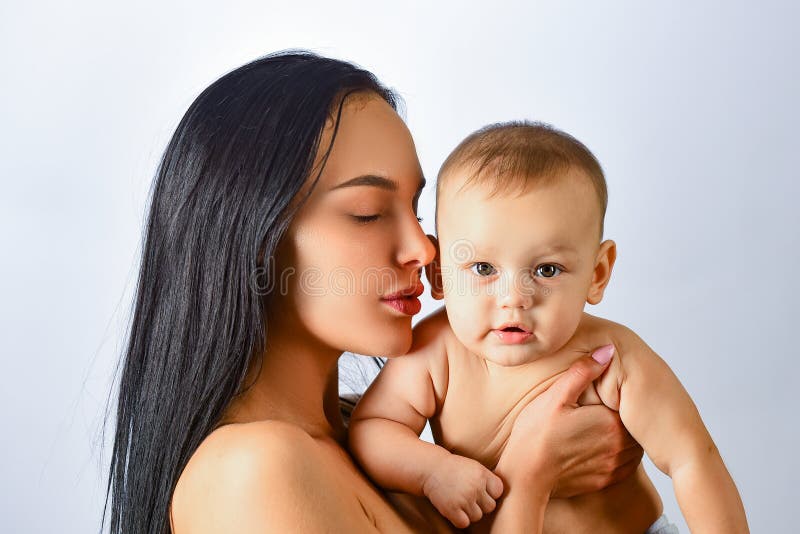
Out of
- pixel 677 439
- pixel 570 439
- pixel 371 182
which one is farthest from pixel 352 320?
pixel 677 439

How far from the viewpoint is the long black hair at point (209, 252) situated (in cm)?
180

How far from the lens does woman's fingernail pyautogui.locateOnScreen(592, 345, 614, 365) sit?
1936 millimetres

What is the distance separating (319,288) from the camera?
1.88m

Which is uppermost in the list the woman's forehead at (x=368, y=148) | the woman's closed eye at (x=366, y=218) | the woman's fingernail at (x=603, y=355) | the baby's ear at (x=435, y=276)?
the woman's forehead at (x=368, y=148)

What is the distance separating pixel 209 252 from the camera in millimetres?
1817

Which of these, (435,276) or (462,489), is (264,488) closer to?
(462,489)

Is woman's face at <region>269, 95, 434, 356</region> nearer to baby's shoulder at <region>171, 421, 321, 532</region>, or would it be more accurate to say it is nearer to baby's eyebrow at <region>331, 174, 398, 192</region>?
baby's eyebrow at <region>331, 174, 398, 192</region>

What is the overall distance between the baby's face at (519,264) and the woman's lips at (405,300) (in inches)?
3.5

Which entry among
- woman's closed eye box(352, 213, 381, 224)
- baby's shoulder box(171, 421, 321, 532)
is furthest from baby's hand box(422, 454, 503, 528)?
woman's closed eye box(352, 213, 381, 224)

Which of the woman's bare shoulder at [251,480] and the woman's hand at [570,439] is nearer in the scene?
the woman's bare shoulder at [251,480]

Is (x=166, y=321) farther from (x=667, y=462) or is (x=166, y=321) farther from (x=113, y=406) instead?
(x=667, y=462)

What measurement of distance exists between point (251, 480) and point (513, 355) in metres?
0.58

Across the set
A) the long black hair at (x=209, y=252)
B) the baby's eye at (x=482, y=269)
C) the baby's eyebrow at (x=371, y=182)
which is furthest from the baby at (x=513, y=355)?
the long black hair at (x=209, y=252)

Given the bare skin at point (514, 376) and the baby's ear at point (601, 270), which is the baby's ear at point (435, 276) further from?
the baby's ear at point (601, 270)
